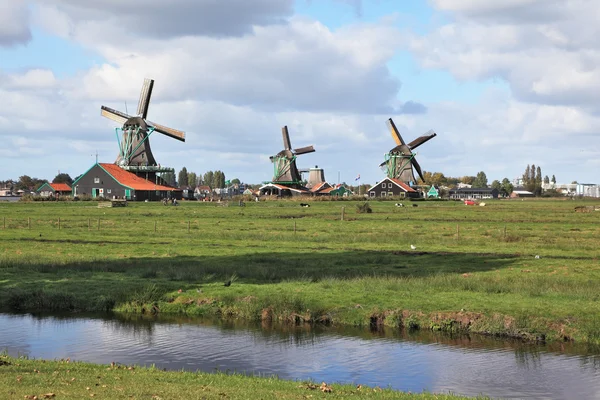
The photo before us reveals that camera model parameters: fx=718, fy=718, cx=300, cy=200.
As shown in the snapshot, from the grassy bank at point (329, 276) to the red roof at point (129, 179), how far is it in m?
83.2

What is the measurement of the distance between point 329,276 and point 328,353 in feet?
39.8

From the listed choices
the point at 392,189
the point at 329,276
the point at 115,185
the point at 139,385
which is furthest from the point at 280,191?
the point at 139,385

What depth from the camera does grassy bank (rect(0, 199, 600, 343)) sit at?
29234 mm

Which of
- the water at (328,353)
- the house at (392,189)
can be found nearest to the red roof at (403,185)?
the house at (392,189)

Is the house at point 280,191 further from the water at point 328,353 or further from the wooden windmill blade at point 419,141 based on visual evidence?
the water at point 328,353

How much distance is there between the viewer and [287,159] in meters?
186

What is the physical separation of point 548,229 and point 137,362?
49.5m

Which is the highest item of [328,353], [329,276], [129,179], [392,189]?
[129,179]

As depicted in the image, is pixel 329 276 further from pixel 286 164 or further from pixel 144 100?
pixel 286 164

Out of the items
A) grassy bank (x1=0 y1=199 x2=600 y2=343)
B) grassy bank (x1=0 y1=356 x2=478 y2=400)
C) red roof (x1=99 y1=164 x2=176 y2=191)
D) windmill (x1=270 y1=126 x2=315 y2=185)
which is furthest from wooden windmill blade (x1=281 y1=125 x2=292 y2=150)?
grassy bank (x1=0 y1=356 x2=478 y2=400)

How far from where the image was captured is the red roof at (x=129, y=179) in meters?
144

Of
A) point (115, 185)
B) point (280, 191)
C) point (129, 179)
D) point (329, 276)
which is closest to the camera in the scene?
A: point (329, 276)

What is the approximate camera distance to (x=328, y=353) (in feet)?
81.4

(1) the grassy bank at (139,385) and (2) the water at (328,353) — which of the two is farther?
(2) the water at (328,353)
